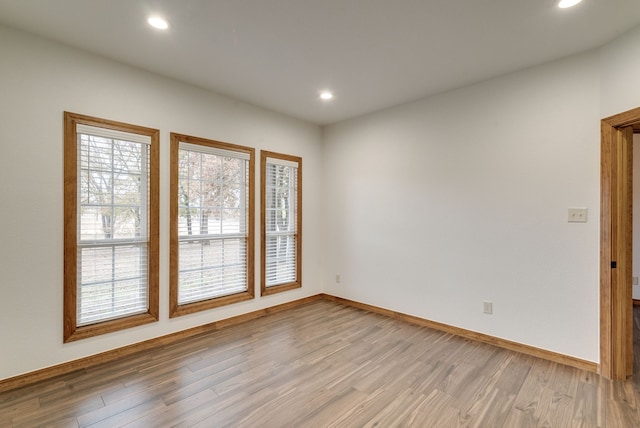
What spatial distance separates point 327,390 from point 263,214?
7.80 feet

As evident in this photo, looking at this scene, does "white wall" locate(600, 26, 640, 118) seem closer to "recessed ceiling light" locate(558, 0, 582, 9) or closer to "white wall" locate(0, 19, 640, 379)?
"white wall" locate(0, 19, 640, 379)

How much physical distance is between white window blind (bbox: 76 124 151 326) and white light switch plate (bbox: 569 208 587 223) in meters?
4.09

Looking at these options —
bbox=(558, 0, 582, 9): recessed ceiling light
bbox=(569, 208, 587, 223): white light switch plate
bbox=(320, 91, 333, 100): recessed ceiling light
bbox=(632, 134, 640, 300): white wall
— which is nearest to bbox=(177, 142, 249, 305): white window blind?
bbox=(320, 91, 333, 100): recessed ceiling light

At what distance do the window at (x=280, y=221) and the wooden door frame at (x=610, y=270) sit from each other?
3.44 m

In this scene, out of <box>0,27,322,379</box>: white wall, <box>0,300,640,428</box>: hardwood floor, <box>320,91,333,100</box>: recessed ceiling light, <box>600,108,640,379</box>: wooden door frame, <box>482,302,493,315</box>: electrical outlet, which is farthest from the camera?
<box>320,91,333,100</box>: recessed ceiling light

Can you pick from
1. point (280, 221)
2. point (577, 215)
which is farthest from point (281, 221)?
point (577, 215)

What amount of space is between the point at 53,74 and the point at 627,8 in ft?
14.7

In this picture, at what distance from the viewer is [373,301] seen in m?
4.28

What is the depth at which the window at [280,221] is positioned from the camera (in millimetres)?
4141

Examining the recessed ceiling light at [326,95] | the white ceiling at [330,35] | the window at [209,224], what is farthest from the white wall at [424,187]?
the recessed ceiling light at [326,95]

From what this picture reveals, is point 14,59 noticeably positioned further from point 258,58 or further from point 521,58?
point 521,58

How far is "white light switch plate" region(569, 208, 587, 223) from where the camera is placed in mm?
2652

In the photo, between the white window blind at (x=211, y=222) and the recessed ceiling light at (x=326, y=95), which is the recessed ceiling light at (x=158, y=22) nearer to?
the white window blind at (x=211, y=222)

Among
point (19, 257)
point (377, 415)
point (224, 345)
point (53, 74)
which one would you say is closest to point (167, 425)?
point (224, 345)
